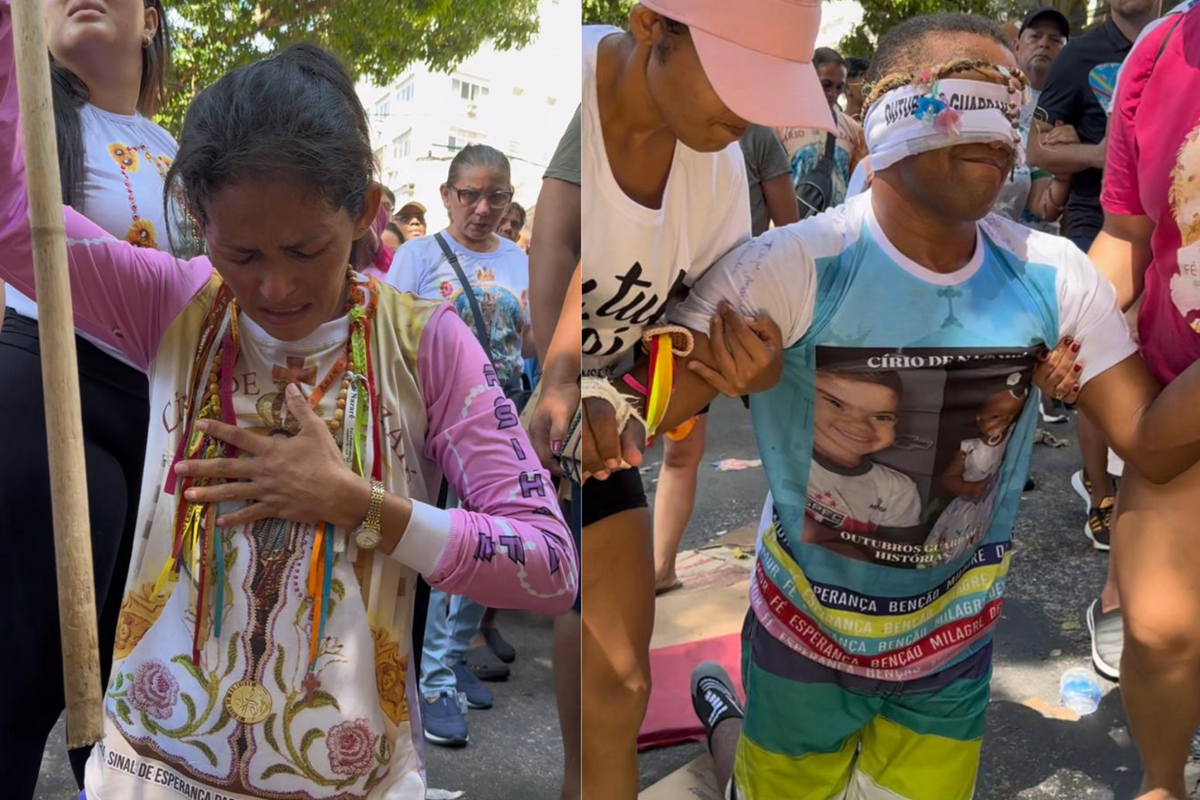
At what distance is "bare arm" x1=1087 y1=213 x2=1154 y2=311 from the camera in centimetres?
217

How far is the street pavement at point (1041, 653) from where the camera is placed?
269cm

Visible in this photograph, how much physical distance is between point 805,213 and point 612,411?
2.31m

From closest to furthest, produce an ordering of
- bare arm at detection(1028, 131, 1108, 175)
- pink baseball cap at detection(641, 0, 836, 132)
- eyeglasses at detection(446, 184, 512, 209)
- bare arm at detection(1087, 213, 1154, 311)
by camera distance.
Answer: eyeglasses at detection(446, 184, 512, 209)
pink baseball cap at detection(641, 0, 836, 132)
bare arm at detection(1087, 213, 1154, 311)
bare arm at detection(1028, 131, 1108, 175)

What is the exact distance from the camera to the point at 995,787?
267cm

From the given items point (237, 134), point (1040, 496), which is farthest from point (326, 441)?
point (1040, 496)

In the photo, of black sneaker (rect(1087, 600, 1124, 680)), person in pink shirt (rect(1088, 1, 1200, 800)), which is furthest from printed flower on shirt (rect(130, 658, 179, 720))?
black sneaker (rect(1087, 600, 1124, 680))

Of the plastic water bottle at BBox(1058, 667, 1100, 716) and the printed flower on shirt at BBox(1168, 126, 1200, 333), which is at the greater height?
the printed flower on shirt at BBox(1168, 126, 1200, 333)

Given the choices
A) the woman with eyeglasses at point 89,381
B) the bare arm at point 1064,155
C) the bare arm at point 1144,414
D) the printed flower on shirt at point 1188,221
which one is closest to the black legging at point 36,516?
the woman with eyeglasses at point 89,381

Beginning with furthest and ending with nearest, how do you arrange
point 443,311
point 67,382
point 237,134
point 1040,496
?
point 1040,496, point 443,311, point 237,134, point 67,382

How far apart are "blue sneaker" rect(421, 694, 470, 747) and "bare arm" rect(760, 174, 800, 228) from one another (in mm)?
2228

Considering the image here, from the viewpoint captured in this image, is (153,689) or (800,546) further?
(800,546)

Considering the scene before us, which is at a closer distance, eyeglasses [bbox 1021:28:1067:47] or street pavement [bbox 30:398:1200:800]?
street pavement [bbox 30:398:1200:800]

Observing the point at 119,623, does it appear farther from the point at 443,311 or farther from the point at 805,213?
the point at 805,213

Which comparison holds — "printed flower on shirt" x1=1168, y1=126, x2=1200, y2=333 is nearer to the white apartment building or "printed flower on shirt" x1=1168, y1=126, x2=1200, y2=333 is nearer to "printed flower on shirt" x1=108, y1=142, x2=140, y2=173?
the white apartment building
